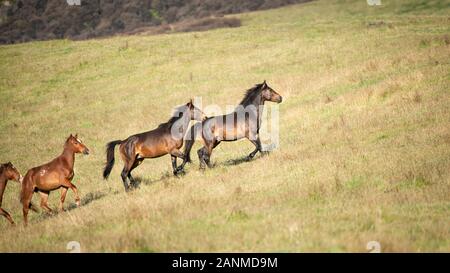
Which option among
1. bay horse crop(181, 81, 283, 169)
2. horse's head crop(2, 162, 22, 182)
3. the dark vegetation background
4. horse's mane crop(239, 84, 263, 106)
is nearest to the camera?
horse's head crop(2, 162, 22, 182)

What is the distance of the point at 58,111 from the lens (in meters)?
35.3

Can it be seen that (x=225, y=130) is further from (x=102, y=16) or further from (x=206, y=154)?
(x=102, y=16)

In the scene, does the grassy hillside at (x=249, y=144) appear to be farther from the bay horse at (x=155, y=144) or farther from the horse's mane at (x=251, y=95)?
the horse's mane at (x=251, y=95)

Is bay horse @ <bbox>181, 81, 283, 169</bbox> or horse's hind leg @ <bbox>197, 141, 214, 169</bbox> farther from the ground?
bay horse @ <bbox>181, 81, 283, 169</bbox>

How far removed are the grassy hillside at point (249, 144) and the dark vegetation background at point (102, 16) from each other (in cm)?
4632

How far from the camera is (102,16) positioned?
118 m

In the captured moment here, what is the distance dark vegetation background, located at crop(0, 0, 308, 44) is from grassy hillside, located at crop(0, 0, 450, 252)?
152ft

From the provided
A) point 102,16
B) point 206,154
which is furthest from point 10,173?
point 102,16

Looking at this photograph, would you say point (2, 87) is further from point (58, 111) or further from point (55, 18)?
point (55, 18)

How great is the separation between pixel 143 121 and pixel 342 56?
45.0ft

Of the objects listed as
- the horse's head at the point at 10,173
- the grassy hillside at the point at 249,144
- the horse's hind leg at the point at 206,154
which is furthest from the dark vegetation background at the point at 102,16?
the horse's head at the point at 10,173

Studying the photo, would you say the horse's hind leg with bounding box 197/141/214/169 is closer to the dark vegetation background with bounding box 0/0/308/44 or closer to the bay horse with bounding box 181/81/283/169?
the bay horse with bounding box 181/81/283/169

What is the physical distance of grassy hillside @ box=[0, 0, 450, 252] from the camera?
948 cm

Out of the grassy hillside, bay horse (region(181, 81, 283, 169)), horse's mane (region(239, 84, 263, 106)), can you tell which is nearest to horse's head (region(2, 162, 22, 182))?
the grassy hillside
